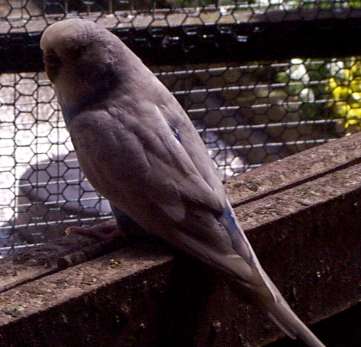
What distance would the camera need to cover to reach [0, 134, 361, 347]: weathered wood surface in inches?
44.1

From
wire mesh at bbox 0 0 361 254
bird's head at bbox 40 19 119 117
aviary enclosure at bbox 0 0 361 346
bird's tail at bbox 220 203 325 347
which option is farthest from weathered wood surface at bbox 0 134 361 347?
wire mesh at bbox 0 0 361 254

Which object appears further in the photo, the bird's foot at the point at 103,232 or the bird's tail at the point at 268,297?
the bird's foot at the point at 103,232

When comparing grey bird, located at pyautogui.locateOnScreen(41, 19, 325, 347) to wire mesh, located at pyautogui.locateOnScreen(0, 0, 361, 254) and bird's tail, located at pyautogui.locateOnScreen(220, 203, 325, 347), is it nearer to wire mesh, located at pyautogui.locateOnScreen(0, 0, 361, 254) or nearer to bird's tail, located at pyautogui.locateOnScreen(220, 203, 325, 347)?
bird's tail, located at pyautogui.locateOnScreen(220, 203, 325, 347)

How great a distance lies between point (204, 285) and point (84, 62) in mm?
450

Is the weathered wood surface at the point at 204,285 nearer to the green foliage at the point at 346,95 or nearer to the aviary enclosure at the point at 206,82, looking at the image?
the aviary enclosure at the point at 206,82

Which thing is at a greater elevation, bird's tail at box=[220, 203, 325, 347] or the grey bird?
the grey bird

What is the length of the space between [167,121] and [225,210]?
8.2 inches

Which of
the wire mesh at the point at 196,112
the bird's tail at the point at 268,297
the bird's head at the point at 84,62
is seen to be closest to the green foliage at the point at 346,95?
the wire mesh at the point at 196,112

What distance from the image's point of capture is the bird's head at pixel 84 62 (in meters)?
1.55

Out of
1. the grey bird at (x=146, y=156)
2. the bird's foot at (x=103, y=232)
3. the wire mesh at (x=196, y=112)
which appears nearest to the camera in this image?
the grey bird at (x=146, y=156)

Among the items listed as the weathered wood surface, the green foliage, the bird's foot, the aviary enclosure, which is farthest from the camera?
the green foliage

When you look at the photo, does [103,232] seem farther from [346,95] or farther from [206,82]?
[346,95]

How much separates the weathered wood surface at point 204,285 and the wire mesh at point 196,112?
2.85 feet

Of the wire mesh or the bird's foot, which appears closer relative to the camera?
the bird's foot
